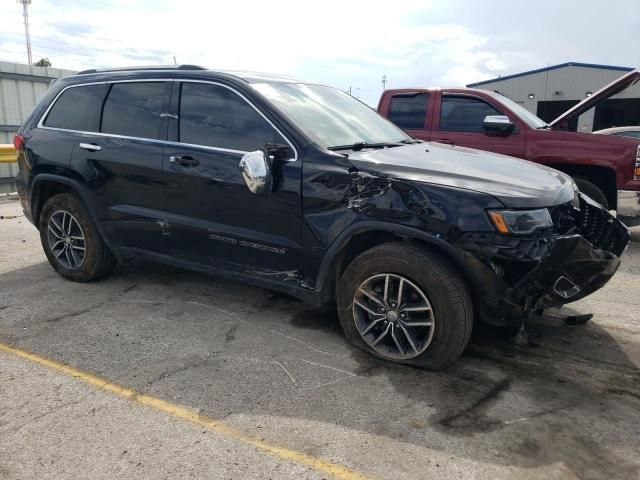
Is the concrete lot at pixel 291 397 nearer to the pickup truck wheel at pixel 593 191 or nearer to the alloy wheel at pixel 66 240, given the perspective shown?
the alloy wheel at pixel 66 240

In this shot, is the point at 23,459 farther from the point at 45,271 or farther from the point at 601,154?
the point at 601,154

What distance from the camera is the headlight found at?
3.01 meters

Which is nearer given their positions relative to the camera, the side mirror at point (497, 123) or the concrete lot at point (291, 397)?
the concrete lot at point (291, 397)

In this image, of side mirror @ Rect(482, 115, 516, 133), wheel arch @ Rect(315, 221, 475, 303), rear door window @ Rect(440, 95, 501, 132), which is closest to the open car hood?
side mirror @ Rect(482, 115, 516, 133)

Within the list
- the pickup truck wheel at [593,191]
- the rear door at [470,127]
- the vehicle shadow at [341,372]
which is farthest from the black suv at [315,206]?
the pickup truck wheel at [593,191]

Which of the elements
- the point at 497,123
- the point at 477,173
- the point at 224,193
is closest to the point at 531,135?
the point at 497,123

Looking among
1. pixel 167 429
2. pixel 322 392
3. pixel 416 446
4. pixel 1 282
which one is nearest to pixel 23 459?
pixel 167 429

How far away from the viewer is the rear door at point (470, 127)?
6957 millimetres

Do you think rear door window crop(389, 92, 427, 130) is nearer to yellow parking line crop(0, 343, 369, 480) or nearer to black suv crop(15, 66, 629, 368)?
black suv crop(15, 66, 629, 368)

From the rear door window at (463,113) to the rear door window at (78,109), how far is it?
4.45 m

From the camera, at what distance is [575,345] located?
150 inches

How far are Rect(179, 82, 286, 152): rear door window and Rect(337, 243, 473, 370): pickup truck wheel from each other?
42.9 inches

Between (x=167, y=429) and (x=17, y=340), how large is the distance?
5.70 ft

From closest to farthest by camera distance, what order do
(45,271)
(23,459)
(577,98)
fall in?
(23,459) < (45,271) < (577,98)
